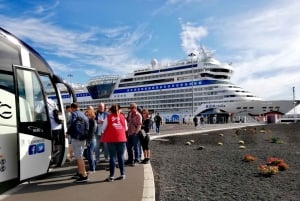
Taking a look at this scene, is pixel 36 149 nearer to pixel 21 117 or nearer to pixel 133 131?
pixel 21 117

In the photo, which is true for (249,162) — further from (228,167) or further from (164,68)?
(164,68)

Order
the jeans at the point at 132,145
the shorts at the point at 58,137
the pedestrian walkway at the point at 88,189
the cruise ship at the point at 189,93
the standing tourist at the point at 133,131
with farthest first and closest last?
the cruise ship at the point at 189,93 < the jeans at the point at 132,145 < the standing tourist at the point at 133,131 < the shorts at the point at 58,137 < the pedestrian walkway at the point at 88,189

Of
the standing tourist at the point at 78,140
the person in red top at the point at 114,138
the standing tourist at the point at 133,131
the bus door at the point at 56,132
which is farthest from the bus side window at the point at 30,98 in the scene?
the standing tourist at the point at 133,131

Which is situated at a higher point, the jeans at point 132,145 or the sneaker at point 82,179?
the jeans at point 132,145

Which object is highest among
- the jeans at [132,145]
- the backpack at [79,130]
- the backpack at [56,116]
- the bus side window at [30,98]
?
the bus side window at [30,98]

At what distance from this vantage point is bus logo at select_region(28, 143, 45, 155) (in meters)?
7.65

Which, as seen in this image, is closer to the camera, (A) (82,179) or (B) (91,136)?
(A) (82,179)

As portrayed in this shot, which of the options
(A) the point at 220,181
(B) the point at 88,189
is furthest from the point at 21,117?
(A) the point at 220,181

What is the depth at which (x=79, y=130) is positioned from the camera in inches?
318

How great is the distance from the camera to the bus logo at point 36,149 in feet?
25.1

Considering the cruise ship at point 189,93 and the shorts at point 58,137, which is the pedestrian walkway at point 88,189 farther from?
the cruise ship at point 189,93

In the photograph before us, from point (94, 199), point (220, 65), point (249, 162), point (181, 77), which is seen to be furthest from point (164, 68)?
point (94, 199)

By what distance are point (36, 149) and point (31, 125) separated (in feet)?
1.76

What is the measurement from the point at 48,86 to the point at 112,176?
290 centimetres
